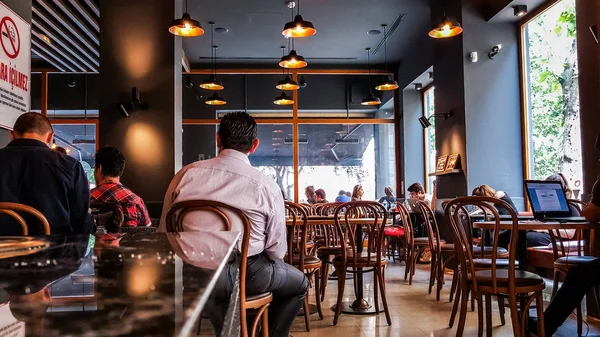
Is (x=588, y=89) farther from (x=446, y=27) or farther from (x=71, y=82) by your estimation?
(x=71, y=82)

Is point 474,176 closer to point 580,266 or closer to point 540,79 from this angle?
point 540,79

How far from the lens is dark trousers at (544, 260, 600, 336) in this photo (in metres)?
2.67

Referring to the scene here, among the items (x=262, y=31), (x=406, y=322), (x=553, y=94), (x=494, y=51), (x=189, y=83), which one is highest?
(x=262, y=31)

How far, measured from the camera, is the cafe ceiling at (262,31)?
24.8 ft

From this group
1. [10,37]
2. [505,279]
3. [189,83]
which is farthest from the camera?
[189,83]

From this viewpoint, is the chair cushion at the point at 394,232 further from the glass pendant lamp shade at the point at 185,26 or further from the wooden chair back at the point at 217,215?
the wooden chair back at the point at 217,215

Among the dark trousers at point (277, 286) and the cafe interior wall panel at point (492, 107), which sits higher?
the cafe interior wall panel at point (492, 107)

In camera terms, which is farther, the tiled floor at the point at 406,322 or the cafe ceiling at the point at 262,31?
the cafe ceiling at the point at 262,31

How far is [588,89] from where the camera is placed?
4.51 meters

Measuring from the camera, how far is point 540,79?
21.1 feet

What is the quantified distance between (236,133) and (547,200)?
90.3 inches

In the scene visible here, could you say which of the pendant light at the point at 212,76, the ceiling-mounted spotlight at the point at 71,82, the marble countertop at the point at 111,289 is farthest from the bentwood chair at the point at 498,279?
the ceiling-mounted spotlight at the point at 71,82

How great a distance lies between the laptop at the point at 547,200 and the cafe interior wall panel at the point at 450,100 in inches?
136

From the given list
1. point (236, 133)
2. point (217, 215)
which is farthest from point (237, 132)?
point (217, 215)
